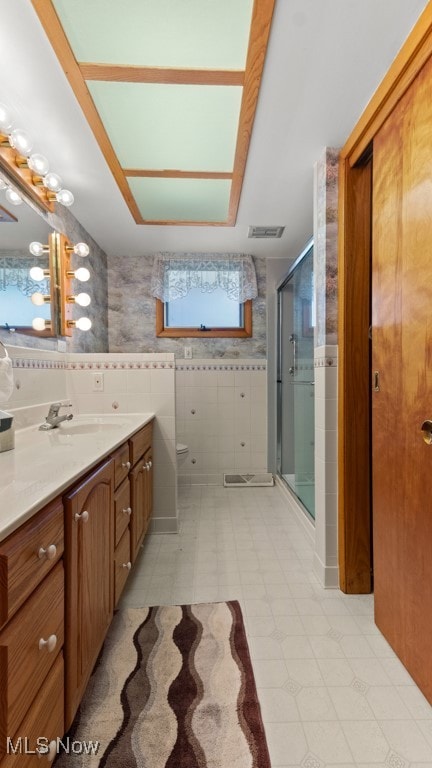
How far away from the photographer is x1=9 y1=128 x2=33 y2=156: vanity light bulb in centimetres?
145

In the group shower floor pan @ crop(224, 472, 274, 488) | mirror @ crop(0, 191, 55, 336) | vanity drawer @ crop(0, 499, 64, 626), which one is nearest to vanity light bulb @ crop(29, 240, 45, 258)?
mirror @ crop(0, 191, 55, 336)

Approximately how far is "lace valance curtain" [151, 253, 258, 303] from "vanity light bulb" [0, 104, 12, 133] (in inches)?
65.4

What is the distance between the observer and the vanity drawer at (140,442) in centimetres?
159

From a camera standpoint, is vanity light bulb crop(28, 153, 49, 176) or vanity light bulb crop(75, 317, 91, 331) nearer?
vanity light bulb crop(28, 153, 49, 176)

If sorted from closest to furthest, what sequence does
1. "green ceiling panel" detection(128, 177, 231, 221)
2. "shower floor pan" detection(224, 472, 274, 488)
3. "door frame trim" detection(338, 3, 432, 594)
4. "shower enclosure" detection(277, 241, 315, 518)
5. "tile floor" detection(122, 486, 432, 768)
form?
"tile floor" detection(122, 486, 432, 768)
"door frame trim" detection(338, 3, 432, 594)
"green ceiling panel" detection(128, 177, 231, 221)
"shower enclosure" detection(277, 241, 315, 518)
"shower floor pan" detection(224, 472, 274, 488)

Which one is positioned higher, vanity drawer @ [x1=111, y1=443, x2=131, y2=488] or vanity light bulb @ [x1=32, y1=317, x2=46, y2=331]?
vanity light bulb @ [x1=32, y1=317, x2=46, y2=331]

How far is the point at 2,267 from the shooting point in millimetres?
1488

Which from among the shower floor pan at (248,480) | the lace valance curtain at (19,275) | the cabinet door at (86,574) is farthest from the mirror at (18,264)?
the shower floor pan at (248,480)

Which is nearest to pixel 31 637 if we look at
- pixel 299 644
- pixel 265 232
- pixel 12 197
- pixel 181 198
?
pixel 299 644

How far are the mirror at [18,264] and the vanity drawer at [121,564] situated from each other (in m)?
1.08

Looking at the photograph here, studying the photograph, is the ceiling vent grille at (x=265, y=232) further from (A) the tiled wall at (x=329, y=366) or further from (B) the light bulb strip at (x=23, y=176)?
(B) the light bulb strip at (x=23, y=176)

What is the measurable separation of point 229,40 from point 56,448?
60.5 inches

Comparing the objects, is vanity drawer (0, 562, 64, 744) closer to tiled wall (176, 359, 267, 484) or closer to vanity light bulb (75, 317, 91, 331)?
vanity light bulb (75, 317, 91, 331)

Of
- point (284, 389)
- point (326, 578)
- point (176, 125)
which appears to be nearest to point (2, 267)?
point (176, 125)
